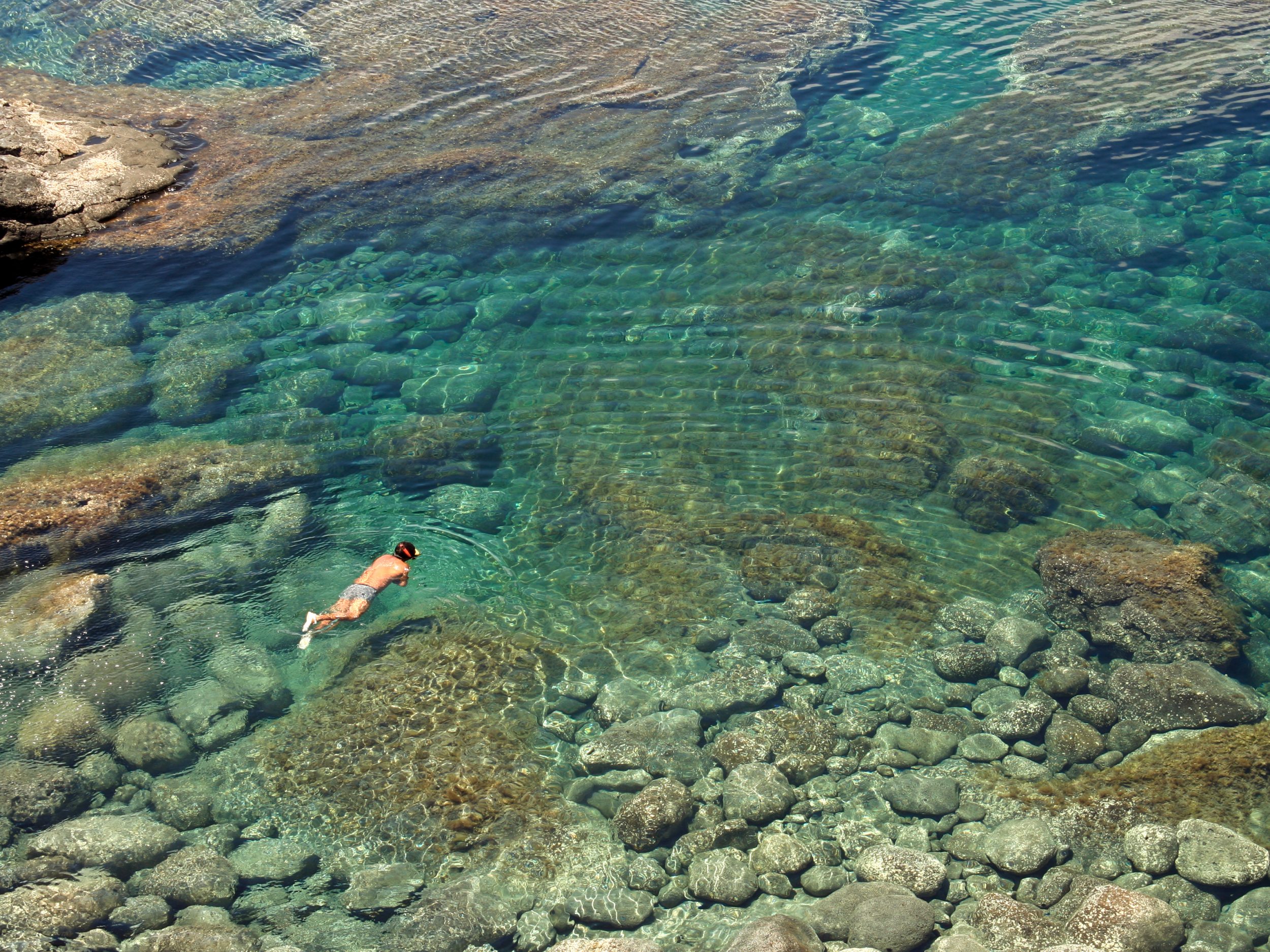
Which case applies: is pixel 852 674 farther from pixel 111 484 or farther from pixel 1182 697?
pixel 111 484

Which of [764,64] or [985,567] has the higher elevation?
[764,64]

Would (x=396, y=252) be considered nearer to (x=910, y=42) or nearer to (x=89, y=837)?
(x=89, y=837)

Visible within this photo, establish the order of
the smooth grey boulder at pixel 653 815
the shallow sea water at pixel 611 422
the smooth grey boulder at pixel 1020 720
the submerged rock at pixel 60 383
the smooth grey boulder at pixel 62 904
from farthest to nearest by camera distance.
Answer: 1. the submerged rock at pixel 60 383
2. the shallow sea water at pixel 611 422
3. the smooth grey boulder at pixel 1020 720
4. the smooth grey boulder at pixel 653 815
5. the smooth grey boulder at pixel 62 904

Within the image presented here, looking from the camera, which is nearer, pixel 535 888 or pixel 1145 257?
pixel 535 888

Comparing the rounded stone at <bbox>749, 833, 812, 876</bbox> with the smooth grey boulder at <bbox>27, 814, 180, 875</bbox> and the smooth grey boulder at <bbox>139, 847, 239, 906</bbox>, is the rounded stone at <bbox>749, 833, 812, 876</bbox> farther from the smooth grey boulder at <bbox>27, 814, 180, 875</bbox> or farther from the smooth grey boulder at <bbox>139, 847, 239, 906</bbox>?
the smooth grey boulder at <bbox>27, 814, 180, 875</bbox>

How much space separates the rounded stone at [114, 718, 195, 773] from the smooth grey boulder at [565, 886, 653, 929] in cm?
373

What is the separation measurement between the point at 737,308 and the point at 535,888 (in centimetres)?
821

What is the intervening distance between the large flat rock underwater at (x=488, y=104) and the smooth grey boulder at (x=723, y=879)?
10.8 m

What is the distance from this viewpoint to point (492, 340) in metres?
12.4

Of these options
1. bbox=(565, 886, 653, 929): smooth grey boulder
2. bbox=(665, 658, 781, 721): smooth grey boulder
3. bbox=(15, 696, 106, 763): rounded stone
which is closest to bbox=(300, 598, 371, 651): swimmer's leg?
bbox=(15, 696, 106, 763): rounded stone

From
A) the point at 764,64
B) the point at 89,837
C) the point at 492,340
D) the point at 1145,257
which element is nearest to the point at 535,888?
the point at 89,837

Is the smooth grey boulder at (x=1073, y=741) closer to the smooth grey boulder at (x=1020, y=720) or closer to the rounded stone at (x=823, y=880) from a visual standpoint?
the smooth grey boulder at (x=1020, y=720)

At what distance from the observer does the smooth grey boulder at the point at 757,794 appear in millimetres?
7316

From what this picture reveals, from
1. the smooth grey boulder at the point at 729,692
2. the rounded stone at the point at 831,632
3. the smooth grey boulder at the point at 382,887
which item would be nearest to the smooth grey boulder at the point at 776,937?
the smooth grey boulder at the point at 729,692
